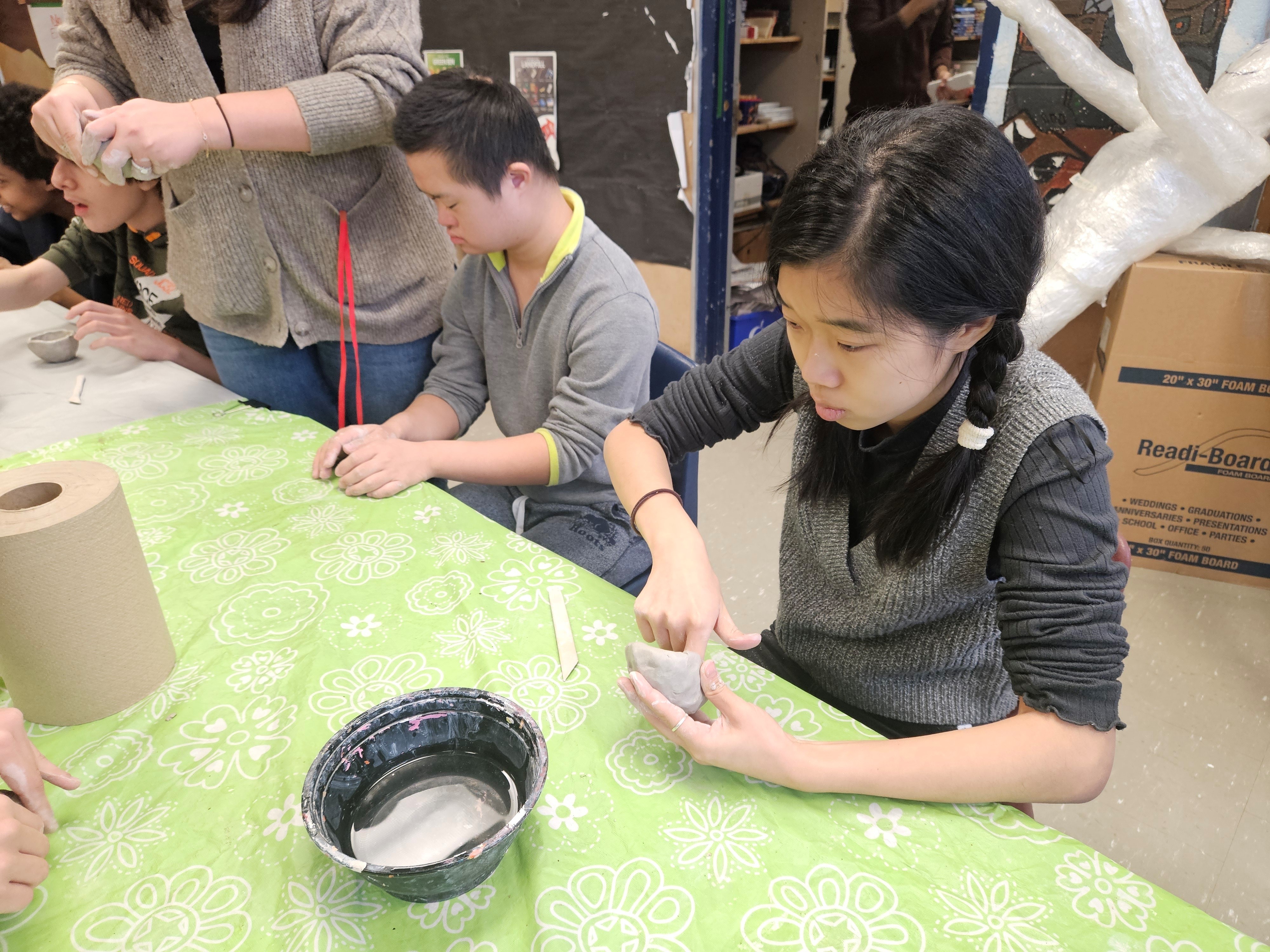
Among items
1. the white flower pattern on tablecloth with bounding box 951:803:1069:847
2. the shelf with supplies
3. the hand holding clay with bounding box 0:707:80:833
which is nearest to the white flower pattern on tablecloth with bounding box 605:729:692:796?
the white flower pattern on tablecloth with bounding box 951:803:1069:847

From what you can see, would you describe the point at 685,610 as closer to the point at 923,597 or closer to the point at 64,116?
the point at 923,597

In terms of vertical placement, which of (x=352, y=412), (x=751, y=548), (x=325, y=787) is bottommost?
(x=751, y=548)

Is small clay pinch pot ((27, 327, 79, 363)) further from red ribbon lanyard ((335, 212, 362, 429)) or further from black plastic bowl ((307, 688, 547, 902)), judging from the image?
black plastic bowl ((307, 688, 547, 902))

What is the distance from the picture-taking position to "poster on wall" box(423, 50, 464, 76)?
10.5 ft

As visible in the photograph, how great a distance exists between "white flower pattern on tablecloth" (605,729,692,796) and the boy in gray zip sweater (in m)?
0.55

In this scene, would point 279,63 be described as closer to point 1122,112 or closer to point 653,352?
point 653,352

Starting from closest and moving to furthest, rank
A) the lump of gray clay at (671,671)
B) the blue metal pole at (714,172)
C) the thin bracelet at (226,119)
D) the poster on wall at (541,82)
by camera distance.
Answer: the lump of gray clay at (671,671), the thin bracelet at (226,119), the blue metal pole at (714,172), the poster on wall at (541,82)

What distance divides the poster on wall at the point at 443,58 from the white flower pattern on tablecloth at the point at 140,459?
2550 mm

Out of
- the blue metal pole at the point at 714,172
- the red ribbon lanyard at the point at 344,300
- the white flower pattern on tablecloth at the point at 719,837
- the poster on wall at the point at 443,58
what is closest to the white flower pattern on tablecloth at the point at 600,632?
the white flower pattern on tablecloth at the point at 719,837

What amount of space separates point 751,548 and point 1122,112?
4.62 feet

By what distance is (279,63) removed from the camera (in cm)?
120

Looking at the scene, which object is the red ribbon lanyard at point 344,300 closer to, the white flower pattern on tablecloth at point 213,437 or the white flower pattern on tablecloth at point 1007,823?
the white flower pattern on tablecloth at point 213,437

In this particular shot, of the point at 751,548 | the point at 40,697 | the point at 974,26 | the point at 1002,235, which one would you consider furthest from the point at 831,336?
the point at 974,26

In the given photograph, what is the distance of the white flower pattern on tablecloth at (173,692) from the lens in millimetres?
732
